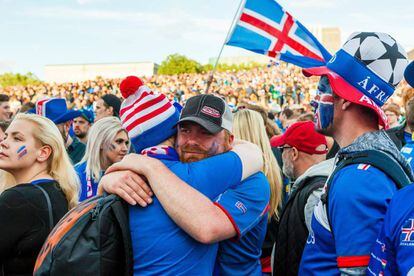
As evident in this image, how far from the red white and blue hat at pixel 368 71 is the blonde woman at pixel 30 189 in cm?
188

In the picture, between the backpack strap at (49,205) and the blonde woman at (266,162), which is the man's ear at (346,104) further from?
the backpack strap at (49,205)

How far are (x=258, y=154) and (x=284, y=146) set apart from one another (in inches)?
64.5

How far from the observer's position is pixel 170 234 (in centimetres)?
224

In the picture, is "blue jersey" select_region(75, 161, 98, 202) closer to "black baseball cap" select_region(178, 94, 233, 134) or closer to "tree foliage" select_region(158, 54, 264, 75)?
"black baseball cap" select_region(178, 94, 233, 134)

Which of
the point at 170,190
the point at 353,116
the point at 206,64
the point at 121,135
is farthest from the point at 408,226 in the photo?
the point at 206,64

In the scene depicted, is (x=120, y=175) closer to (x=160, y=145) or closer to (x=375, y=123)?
(x=160, y=145)

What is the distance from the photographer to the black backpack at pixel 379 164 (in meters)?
2.06

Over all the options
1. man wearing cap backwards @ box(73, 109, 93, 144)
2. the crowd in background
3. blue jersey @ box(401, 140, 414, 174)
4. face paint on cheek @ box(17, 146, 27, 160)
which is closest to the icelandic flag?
blue jersey @ box(401, 140, 414, 174)

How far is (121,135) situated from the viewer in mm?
5480

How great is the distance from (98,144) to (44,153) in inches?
64.2

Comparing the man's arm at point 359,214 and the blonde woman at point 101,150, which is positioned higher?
the man's arm at point 359,214

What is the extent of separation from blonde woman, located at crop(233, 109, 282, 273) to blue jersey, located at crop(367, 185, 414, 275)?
2.08m

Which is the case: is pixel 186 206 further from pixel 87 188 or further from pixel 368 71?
pixel 87 188

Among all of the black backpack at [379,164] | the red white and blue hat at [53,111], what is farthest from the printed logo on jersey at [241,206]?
the red white and blue hat at [53,111]
